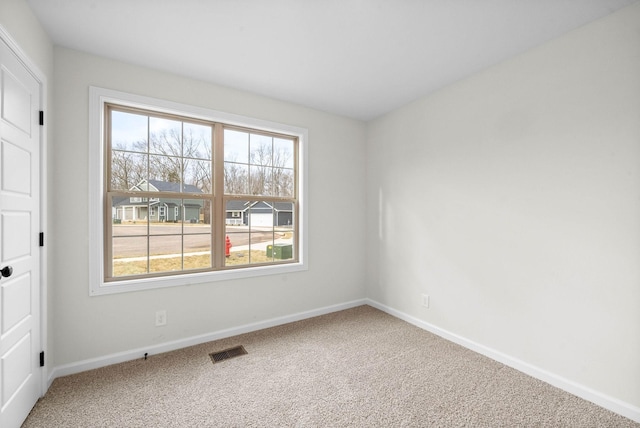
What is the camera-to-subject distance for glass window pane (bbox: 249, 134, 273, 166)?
126 inches

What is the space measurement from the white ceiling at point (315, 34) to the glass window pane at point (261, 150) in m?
0.62

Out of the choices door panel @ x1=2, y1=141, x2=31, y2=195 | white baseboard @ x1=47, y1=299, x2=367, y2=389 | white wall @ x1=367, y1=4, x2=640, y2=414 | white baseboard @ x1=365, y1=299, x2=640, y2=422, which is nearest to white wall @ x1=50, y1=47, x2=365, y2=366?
white baseboard @ x1=47, y1=299, x2=367, y2=389

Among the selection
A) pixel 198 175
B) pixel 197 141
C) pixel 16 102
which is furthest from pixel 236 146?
pixel 16 102

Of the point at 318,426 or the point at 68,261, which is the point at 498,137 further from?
the point at 68,261

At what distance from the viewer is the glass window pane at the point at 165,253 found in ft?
8.56

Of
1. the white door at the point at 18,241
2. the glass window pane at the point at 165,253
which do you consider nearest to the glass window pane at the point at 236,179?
the glass window pane at the point at 165,253

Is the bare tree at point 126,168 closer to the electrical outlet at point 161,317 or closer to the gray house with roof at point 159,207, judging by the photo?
the gray house with roof at point 159,207

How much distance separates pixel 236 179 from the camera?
121 inches

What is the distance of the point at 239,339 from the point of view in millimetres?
2824

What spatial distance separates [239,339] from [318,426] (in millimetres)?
1392

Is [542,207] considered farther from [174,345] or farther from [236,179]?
[174,345]

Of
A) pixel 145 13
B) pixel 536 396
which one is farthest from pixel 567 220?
A: pixel 145 13

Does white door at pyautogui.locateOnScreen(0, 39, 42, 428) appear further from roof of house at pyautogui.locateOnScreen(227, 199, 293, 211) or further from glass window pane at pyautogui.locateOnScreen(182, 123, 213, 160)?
roof of house at pyautogui.locateOnScreen(227, 199, 293, 211)

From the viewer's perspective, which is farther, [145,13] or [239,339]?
[239,339]
